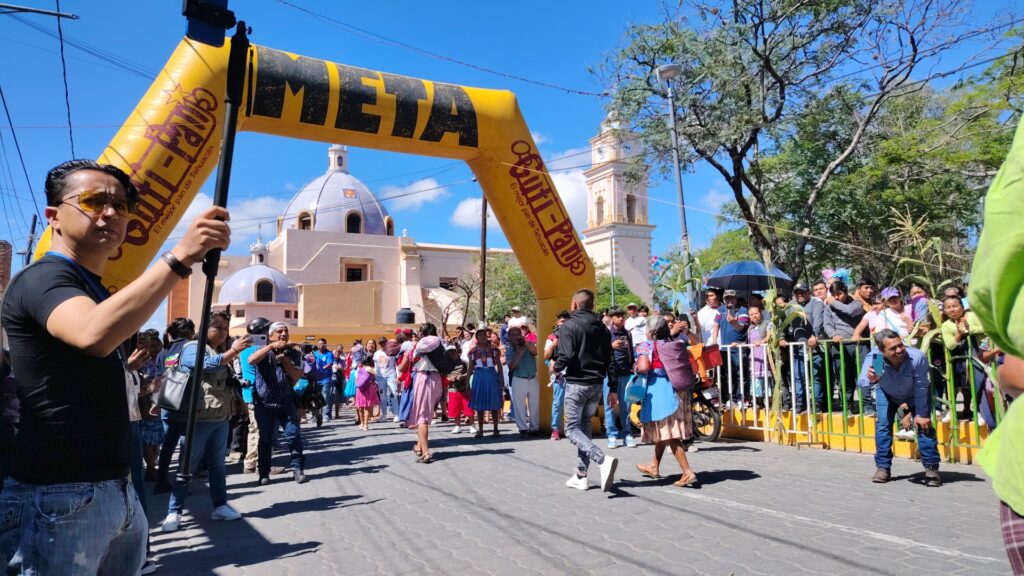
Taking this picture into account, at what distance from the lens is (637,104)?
65.1ft

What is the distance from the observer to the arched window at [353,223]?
5644 centimetres

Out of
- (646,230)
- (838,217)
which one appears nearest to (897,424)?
(838,217)

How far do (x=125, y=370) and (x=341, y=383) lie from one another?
57.0 feet

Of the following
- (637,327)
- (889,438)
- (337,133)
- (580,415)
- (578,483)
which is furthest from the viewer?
(637,327)

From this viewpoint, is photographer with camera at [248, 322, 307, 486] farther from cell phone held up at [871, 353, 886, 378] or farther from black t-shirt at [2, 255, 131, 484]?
cell phone held up at [871, 353, 886, 378]

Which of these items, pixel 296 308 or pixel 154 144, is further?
pixel 296 308

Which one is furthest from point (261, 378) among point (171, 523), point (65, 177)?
point (65, 177)

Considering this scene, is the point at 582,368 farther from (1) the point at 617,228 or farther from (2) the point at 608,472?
(1) the point at 617,228

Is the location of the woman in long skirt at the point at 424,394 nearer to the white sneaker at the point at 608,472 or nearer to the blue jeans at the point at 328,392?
the white sneaker at the point at 608,472

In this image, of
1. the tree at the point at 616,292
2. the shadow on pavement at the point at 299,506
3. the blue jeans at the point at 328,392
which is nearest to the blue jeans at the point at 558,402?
the shadow on pavement at the point at 299,506

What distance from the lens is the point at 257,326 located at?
8133mm

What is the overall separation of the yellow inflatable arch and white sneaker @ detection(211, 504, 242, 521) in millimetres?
3120

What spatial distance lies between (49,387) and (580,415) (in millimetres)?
5635

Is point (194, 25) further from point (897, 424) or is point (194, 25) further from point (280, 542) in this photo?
point (897, 424)
